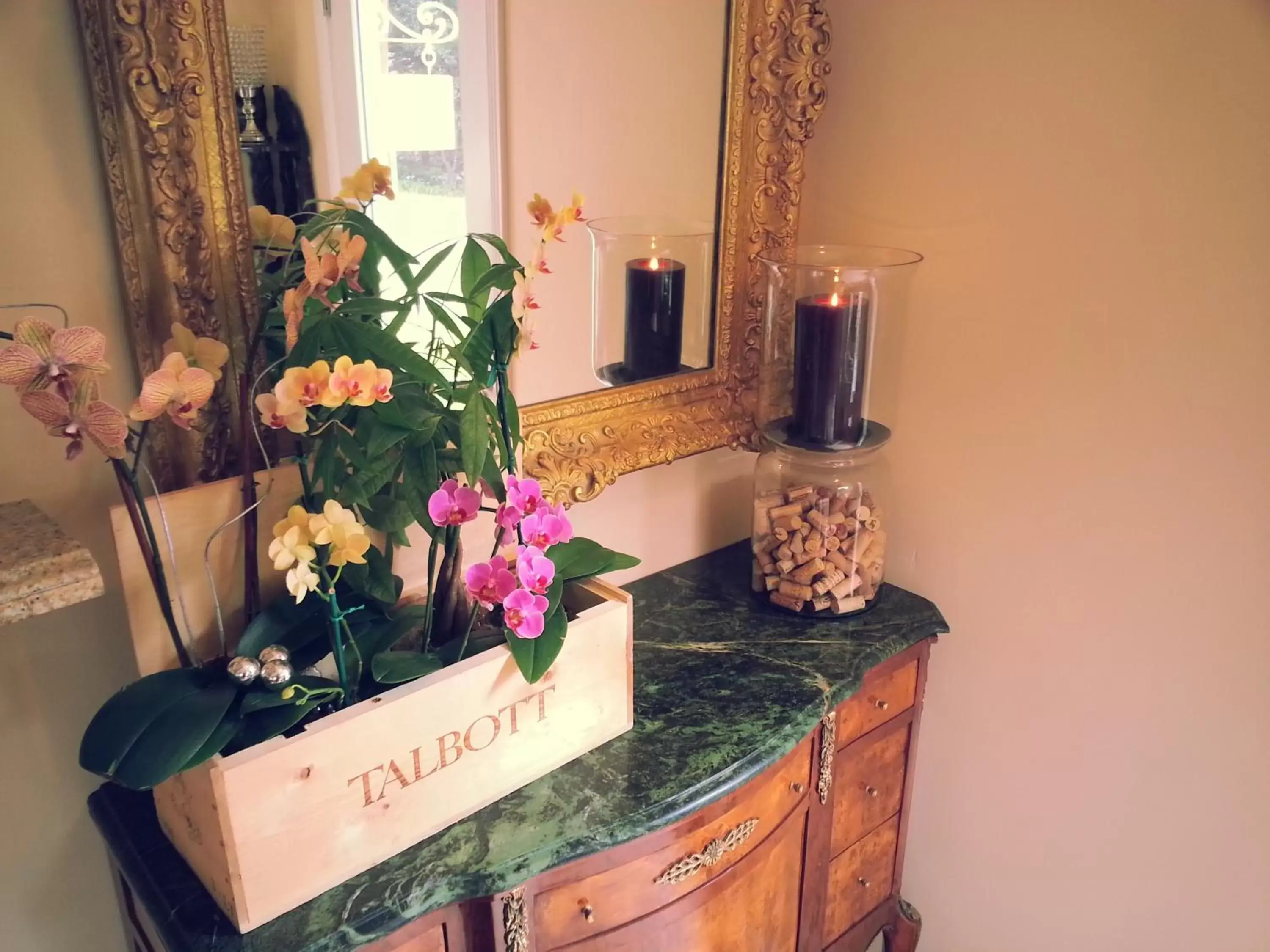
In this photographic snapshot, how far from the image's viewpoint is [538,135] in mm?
1052

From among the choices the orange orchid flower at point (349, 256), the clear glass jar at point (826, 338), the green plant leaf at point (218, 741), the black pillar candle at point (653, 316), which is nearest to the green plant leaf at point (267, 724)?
the green plant leaf at point (218, 741)

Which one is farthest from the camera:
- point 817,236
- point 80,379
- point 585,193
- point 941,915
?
point 941,915

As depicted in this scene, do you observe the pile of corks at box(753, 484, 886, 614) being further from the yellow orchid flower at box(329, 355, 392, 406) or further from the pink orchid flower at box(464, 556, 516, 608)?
the yellow orchid flower at box(329, 355, 392, 406)

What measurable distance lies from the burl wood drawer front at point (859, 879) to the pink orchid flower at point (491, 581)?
71 centimetres

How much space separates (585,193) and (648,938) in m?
0.83

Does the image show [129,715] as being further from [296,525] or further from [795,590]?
[795,590]

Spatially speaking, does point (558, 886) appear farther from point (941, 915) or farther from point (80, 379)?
point (941, 915)

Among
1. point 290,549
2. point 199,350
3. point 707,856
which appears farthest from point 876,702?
point 199,350

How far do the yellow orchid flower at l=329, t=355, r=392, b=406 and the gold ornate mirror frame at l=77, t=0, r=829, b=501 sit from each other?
0.81 ft

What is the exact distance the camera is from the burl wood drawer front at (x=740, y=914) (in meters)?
0.97

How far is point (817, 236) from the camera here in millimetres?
1390

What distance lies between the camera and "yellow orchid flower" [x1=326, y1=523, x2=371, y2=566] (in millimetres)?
748

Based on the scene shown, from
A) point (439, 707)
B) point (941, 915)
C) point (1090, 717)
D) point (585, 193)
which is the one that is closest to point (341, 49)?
point (585, 193)

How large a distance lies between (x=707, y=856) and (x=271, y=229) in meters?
0.76
